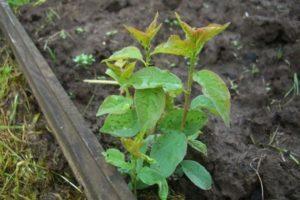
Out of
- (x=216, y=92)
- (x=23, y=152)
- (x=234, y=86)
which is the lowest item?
(x=23, y=152)

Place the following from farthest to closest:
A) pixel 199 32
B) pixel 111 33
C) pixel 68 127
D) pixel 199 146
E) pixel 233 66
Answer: pixel 111 33, pixel 233 66, pixel 68 127, pixel 199 146, pixel 199 32

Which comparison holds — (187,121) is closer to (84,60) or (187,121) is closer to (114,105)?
(114,105)

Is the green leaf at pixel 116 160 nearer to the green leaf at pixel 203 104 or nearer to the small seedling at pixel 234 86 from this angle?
the green leaf at pixel 203 104

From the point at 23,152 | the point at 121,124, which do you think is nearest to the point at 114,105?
the point at 121,124

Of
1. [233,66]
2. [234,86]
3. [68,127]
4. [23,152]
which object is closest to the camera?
[68,127]

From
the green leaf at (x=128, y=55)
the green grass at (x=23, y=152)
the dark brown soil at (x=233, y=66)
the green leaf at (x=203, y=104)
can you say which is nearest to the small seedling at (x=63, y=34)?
the dark brown soil at (x=233, y=66)

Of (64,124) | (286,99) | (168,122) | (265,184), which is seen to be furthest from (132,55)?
(286,99)

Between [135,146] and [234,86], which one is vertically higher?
[135,146]
